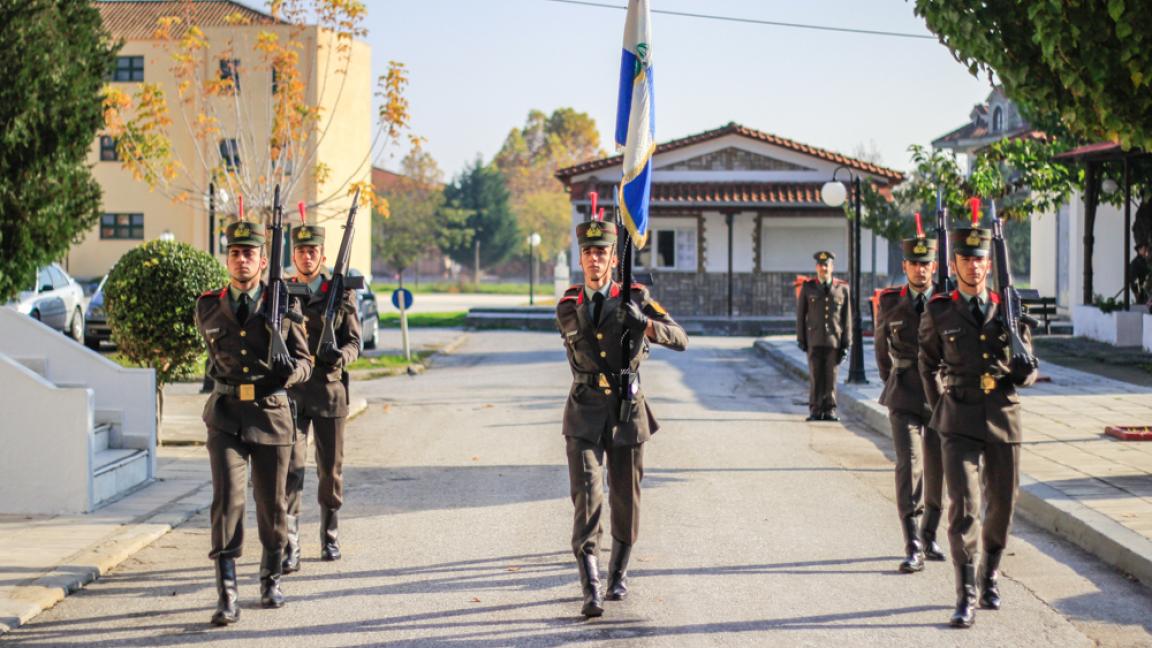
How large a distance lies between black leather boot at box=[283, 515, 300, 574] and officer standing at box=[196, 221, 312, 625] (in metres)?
0.69

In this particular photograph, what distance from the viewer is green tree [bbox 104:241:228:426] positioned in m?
13.2

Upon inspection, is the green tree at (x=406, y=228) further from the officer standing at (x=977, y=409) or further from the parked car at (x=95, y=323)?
the officer standing at (x=977, y=409)

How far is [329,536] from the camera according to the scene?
8.76 metres

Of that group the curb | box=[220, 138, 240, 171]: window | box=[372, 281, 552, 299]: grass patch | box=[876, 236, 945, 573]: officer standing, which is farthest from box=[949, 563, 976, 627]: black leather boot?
box=[372, 281, 552, 299]: grass patch

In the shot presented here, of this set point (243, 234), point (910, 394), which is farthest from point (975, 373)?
point (243, 234)

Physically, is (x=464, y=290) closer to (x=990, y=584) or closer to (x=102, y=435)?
(x=102, y=435)

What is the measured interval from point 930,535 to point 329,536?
3846mm

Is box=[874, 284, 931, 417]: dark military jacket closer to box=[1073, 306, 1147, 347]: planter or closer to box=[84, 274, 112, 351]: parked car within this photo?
box=[1073, 306, 1147, 347]: planter

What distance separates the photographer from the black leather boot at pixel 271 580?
7.41 metres

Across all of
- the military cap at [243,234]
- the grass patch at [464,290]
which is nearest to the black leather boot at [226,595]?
the military cap at [243,234]

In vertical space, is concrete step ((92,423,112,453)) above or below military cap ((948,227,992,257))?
below

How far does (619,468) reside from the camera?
7.58 m

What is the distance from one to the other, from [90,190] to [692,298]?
3030 cm

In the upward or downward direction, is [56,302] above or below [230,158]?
below
